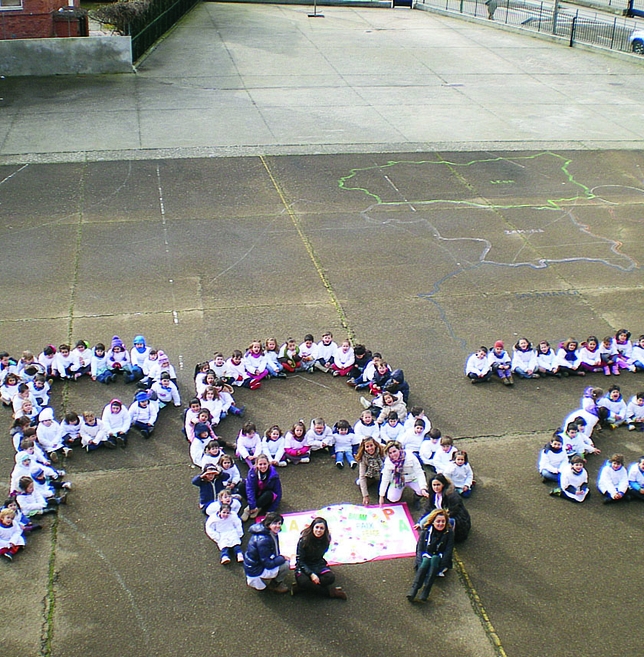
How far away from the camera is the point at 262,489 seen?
31.6 ft

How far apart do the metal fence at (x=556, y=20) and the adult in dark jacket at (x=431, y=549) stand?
3191 cm

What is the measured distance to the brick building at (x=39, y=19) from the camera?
2831 cm

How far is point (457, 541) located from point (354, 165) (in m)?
14.4

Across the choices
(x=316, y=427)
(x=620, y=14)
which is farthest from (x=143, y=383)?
(x=620, y=14)

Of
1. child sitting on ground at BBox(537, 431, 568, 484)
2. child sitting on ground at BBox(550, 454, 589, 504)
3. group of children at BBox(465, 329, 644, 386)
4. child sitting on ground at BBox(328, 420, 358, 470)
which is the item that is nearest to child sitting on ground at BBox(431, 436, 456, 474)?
child sitting on ground at BBox(328, 420, 358, 470)

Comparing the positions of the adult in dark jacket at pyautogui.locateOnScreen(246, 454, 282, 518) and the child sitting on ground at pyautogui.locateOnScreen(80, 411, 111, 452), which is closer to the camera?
the adult in dark jacket at pyautogui.locateOnScreen(246, 454, 282, 518)

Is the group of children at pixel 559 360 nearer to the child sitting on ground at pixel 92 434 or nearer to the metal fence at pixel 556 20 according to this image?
the child sitting on ground at pixel 92 434

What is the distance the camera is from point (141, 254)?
1677 cm

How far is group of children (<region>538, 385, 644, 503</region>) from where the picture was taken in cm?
1000

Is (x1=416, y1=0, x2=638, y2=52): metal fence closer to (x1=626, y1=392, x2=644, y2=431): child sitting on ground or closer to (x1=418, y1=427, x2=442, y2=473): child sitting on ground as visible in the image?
(x1=626, y1=392, x2=644, y2=431): child sitting on ground

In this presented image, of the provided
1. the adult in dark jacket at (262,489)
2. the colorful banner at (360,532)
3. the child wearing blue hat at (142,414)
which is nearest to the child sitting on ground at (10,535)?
the child wearing blue hat at (142,414)

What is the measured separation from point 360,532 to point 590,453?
3810mm

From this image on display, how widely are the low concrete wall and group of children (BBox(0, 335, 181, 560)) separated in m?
19.4

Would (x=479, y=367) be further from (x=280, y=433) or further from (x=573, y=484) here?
(x=280, y=433)
